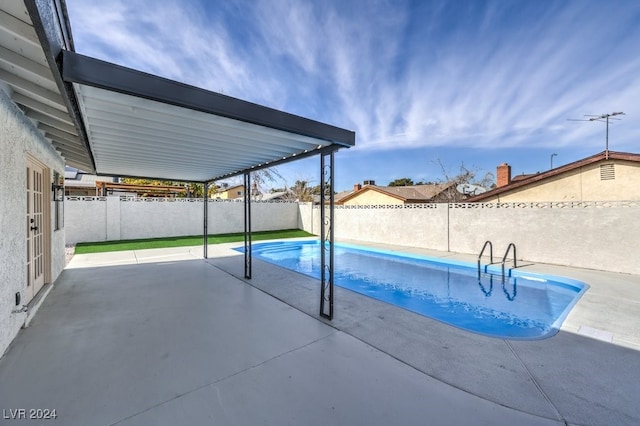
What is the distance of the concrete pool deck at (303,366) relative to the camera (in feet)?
7.42

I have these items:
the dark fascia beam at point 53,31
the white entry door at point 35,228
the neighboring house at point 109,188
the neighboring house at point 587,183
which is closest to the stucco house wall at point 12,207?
the white entry door at point 35,228

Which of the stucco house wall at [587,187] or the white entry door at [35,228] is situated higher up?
the stucco house wall at [587,187]

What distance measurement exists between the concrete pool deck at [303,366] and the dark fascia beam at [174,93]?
2719 mm

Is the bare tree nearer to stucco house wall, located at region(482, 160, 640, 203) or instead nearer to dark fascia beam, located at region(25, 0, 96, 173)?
stucco house wall, located at region(482, 160, 640, 203)

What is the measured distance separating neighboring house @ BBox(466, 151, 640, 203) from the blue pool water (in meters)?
5.21

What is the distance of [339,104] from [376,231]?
22.5 ft

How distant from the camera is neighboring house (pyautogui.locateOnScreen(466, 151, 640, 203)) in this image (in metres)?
9.07

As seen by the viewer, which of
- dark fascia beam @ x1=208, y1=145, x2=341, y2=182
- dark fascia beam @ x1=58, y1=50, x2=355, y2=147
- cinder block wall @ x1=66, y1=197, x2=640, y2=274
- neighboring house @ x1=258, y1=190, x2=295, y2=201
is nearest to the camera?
dark fascia beam @ x1=58, y1=50, x2=355, y2=147

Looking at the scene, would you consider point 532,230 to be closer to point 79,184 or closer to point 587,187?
point 587,187

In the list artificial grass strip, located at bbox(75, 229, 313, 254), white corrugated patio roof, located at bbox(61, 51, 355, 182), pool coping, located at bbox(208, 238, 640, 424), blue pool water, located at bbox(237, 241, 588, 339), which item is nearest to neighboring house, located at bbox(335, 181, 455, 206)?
artificial grass strip, located at bbox(75, 229, 313, 254)

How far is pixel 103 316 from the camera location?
4316 mm

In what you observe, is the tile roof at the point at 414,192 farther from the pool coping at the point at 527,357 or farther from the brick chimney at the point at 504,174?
the pool coping at the point at 527,357

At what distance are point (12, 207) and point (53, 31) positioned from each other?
8.60 ft

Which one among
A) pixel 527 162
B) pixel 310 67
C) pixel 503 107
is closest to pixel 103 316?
pixel 310 67
